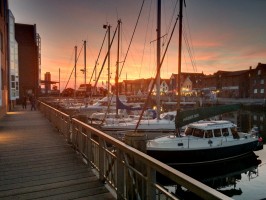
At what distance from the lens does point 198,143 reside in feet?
56.4

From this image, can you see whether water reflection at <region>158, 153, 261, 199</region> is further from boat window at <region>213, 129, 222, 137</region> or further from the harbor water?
boat window at <region>213, 129, 222, 137</region>

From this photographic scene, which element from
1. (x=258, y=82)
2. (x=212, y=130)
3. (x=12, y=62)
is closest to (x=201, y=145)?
(x=212, y=130)

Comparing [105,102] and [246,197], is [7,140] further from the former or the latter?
[105,102]

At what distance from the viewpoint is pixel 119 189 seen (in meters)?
5.36

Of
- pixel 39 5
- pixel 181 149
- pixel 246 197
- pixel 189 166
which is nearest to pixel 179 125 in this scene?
pixel 181 149

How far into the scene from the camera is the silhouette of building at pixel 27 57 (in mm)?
49656

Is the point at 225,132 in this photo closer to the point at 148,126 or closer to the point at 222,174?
the point at 222,174

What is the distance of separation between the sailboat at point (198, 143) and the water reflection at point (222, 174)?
65 cm

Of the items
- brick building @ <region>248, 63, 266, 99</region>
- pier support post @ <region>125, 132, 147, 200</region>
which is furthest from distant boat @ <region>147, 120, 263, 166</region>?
brick building @ <region>248, 63, 266, 99</region>

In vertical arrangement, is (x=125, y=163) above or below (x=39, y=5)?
below

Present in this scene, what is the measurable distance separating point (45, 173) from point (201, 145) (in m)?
12.2

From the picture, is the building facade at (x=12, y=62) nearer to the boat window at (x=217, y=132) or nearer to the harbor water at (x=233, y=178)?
the harbor water at (x=233, y=178)

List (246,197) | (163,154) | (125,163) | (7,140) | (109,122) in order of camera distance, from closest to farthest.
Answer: (125,163)
(7,140)
(246,197)
(163,154)
(109,122)

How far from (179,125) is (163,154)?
6.90 ft
